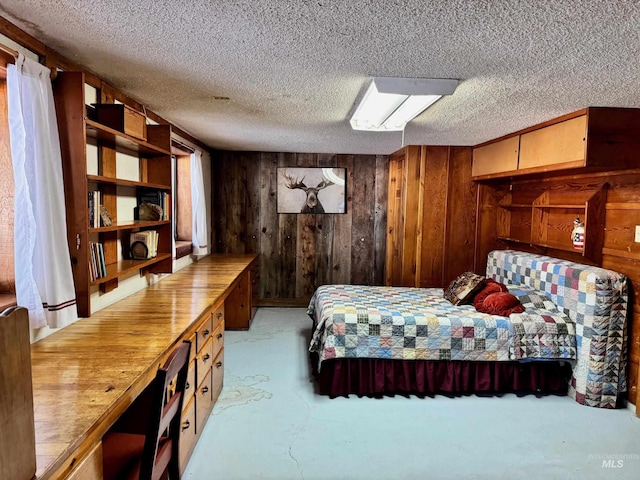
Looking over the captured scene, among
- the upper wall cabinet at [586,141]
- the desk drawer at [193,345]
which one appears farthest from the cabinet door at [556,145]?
the desk drawer at [193,345]

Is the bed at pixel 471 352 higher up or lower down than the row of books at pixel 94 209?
lower down

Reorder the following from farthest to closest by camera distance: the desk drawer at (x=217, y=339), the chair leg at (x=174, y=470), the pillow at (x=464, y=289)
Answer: the pillow at (x=464, y=289)
the desk drawer at (x=217, y=339)
the chair leg at (x=174, y=470)

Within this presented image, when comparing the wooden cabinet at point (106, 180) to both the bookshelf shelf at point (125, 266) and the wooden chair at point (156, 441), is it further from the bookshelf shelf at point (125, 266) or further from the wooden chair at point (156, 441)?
the wooden chair at point (156, 441)

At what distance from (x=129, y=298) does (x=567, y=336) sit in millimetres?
3236

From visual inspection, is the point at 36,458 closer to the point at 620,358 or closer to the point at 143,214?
the point at 143,214

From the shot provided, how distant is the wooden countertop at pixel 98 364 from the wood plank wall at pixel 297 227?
2685 mm

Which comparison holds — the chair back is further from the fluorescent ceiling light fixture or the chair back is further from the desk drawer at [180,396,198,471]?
the fluorescent ceiling light fixture

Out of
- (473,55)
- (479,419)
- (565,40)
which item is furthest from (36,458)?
(479,419)

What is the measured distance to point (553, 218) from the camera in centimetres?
363

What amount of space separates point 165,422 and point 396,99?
202 cm

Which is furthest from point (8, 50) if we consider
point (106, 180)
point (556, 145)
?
point (556, 145)

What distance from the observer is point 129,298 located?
2.63m


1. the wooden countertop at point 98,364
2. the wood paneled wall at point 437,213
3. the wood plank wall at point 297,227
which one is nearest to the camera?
the wooden countertop at point 98,364

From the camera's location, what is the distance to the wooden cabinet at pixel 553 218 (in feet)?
9.89
